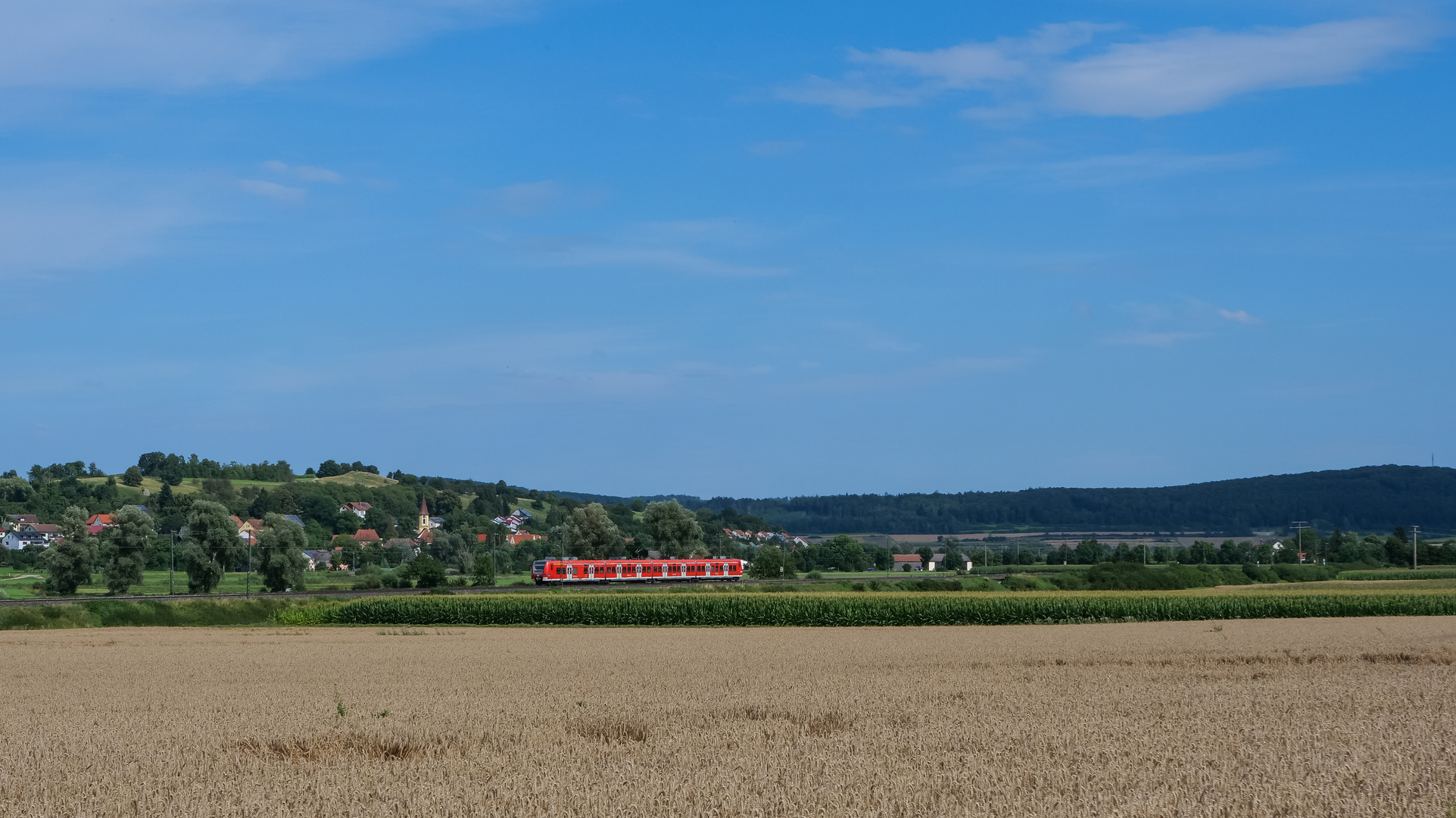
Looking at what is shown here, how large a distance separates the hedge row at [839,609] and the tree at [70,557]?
122 ft

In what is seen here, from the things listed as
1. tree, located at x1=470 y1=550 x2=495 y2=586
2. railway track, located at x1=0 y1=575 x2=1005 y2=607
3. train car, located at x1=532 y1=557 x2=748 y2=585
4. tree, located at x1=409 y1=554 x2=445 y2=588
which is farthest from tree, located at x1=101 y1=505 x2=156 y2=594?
train car, located at x1=532 y1=557 x2=748 y2=585

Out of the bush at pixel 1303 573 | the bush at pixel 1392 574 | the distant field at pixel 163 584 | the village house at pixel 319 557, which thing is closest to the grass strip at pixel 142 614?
the distant field at pixel 163 584

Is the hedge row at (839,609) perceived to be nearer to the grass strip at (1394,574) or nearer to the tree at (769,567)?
the grass strip at (1394,574)

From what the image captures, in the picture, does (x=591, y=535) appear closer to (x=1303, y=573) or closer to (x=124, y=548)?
(x=124, y=548)

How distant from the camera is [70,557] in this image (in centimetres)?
8994

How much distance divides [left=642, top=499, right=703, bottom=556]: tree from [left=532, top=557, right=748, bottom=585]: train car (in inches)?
422

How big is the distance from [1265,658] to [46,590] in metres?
90.2

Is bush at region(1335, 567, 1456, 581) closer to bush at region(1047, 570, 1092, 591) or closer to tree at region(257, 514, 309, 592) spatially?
bush at region(1047, 570, 1092, 591)

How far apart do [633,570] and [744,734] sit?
8912cm

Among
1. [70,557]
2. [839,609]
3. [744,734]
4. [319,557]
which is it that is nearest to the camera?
[744,734]

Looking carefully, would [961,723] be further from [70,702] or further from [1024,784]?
[70,702]

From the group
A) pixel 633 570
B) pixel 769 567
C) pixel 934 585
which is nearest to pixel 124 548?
pixel 633 570

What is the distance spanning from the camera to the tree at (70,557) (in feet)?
294

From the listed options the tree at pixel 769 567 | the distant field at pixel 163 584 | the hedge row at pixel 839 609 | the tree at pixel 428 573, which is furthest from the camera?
the tree at pixel 769 567
